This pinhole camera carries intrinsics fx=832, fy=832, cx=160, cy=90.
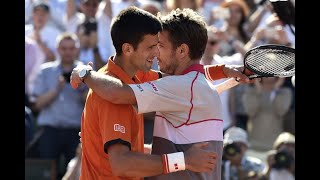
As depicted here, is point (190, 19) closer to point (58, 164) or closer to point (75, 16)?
point (58, 164)

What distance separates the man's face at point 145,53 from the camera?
4801mm

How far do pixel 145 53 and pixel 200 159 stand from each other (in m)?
0.71

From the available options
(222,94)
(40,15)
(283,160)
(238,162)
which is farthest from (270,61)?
(40,15)

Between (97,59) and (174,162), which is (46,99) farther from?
(174,162)

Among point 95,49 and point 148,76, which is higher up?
point 95,49

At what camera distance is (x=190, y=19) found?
16.3ft

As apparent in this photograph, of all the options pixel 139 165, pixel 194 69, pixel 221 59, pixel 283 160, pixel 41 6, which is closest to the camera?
pixel 139 165

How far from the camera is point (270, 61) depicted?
532 centimetres

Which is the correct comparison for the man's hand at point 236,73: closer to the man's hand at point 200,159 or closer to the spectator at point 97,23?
the man's hand at point 200,159

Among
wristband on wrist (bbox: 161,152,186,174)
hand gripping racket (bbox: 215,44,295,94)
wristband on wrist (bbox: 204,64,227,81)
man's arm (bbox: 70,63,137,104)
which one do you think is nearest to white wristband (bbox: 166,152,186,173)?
wristband on wrist (bbox: 161,152,186,174)

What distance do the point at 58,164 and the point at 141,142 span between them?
4.98m

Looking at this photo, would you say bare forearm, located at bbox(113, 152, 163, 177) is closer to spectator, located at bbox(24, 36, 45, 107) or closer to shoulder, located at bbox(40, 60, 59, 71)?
shoulder, located at bbox(40, 60, 59, 71)
